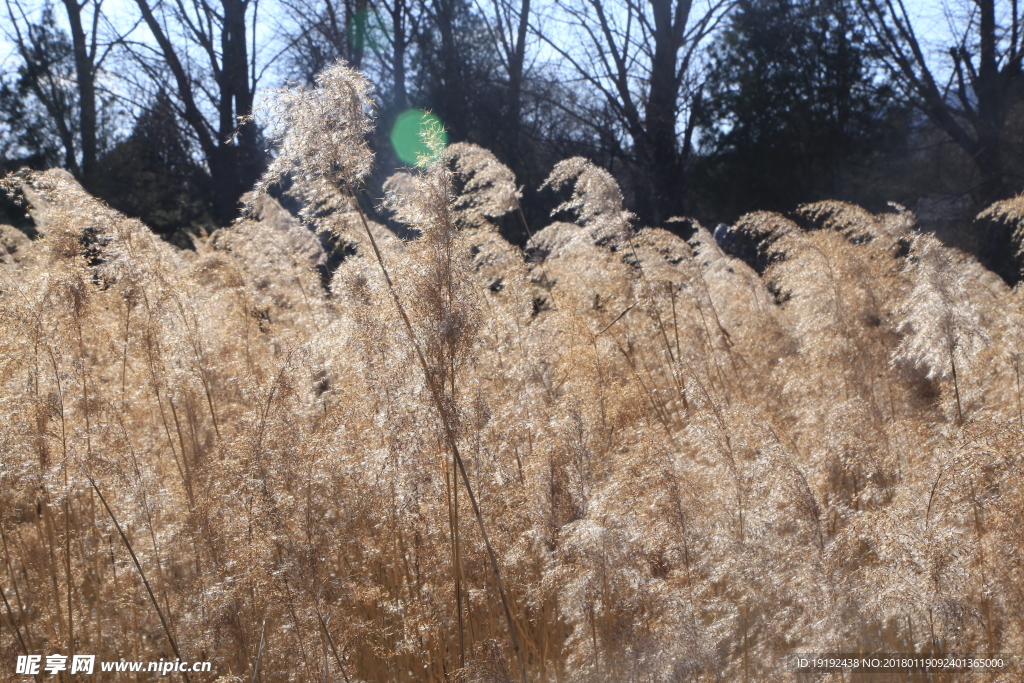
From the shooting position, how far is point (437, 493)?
8.39ft

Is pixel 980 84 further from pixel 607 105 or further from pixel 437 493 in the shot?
pixel 437 493

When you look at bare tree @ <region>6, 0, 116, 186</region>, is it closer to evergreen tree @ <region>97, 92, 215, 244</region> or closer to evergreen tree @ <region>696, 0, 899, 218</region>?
evergreen tree @ <region>97, 92, 215, 244</region>

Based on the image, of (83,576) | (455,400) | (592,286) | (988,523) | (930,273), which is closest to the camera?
(988,523)

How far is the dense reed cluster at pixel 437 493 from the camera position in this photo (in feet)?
7.27

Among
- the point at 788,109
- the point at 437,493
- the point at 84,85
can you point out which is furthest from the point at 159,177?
the point at 437,493

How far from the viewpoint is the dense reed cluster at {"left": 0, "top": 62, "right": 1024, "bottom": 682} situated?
221 cm

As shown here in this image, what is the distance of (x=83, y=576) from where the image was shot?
2949mm

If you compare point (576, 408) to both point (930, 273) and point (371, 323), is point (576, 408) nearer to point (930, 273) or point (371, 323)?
point (371, 323)

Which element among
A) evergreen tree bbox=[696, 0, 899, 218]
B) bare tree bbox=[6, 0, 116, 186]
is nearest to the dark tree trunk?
bare tree bbox=[6, 0, 116, 186]

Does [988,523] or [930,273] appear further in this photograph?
[930,273]

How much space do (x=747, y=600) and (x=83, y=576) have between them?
2491 millimetres

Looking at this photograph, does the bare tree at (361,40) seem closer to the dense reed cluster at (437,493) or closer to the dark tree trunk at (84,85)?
the dark tree trunk at (84,85)

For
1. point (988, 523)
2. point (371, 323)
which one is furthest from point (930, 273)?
point (371, 323)

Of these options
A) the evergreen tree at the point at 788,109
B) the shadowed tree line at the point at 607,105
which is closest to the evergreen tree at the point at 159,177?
the shadowed tree line at the point at 607,105
